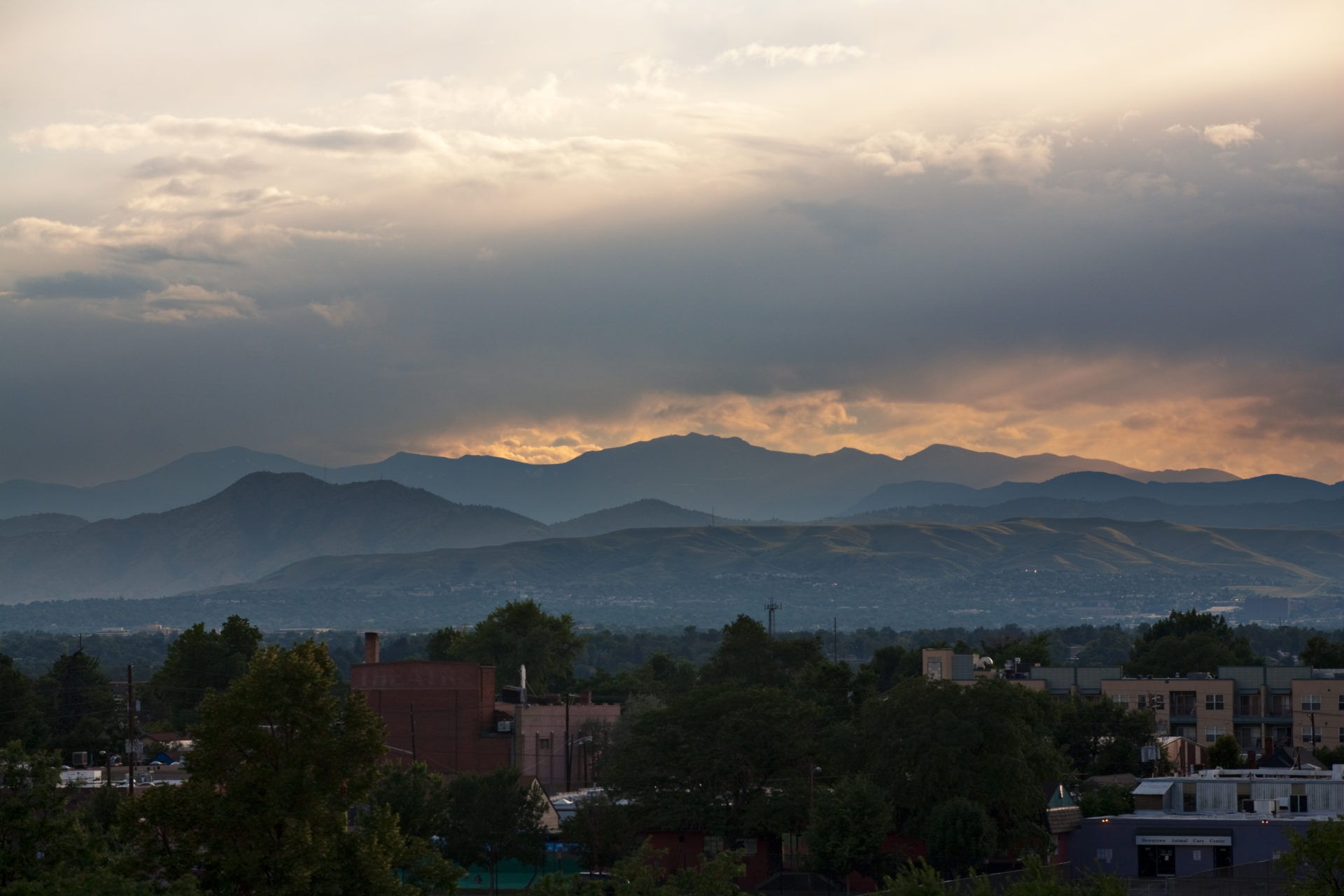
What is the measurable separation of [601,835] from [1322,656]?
108 metres

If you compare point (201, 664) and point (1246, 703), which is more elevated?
point (201, 664)

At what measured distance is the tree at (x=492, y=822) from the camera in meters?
78.0

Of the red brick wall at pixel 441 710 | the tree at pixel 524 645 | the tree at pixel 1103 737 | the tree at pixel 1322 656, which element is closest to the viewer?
the tree at pixel 1103 737

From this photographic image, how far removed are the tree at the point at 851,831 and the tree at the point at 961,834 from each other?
89.0 inches

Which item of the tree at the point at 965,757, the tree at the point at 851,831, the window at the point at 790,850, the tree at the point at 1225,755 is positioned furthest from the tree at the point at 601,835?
the tree at the point at 1225,755

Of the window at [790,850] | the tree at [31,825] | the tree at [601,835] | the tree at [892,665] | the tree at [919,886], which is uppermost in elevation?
the tree at [31,825]

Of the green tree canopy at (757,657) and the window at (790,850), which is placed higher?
the green tree canopy at (757,657)

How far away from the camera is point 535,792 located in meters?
82.3

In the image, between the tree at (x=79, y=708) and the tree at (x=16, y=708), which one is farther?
the tree at (x=79, y=708)

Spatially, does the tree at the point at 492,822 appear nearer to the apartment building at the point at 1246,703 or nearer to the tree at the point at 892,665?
the apartment building at the point at 1246,703

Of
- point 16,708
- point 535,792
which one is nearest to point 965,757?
point 535,792

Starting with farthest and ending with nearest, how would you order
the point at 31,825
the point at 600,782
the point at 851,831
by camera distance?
the point at 600,782 < the point at 851,831 < the point at 31,825

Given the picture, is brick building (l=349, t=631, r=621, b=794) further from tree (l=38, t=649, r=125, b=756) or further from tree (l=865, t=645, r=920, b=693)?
tree (l=865, t=645, r=920, b=693)

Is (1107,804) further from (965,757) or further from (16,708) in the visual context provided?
(16,708)
